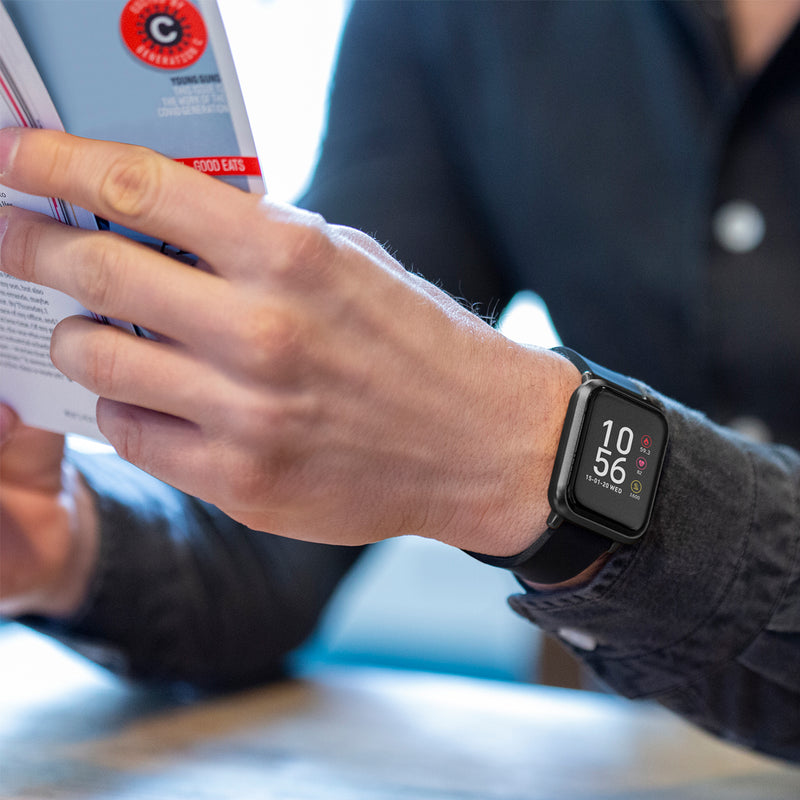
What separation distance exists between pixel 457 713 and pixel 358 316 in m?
0.54

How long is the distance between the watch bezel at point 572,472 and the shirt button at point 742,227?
1.68 ft

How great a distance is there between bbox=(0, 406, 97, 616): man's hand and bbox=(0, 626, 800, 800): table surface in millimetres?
102

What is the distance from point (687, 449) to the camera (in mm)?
499

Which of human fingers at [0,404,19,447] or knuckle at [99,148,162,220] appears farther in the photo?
human fingers at [0,404,19,447]

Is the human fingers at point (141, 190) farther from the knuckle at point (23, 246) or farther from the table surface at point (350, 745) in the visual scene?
the table surface at point (350, 745)

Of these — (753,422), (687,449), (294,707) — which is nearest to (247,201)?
(687,449)

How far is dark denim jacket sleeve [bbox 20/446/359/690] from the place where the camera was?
761mm

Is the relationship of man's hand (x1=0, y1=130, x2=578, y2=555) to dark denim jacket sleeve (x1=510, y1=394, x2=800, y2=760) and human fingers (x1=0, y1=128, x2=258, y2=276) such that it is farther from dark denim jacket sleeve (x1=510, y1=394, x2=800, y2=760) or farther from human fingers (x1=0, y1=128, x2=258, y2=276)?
dark denim jacket sleeve (x1=510, y1=394, x2=800, y2=760)

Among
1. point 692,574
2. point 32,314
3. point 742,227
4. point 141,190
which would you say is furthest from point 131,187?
point 742,227

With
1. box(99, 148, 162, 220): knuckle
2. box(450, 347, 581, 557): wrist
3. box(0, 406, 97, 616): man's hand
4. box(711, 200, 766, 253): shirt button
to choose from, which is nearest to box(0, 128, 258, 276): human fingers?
box(99, 148, 162, 220): knuckle

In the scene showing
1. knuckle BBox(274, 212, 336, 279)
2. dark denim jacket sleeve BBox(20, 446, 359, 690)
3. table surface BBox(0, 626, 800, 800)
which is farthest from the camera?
dark denim jacket sleeve BBox(20, 446, 359, 690)

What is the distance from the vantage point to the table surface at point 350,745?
0.54 meters

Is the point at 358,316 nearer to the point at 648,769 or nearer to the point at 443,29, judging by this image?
the point at 648,769


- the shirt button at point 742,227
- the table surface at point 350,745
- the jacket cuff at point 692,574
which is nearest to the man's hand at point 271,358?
the jacket cuff at point 692,574
